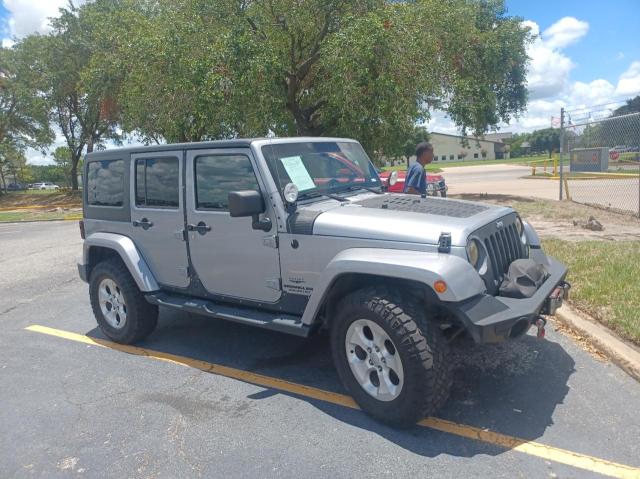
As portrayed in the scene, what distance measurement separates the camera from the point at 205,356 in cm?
486

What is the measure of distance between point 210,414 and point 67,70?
27.1 meters

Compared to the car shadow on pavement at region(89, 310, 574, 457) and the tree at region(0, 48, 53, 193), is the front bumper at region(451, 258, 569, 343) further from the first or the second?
the tree at region(0, 48, 53, 193)

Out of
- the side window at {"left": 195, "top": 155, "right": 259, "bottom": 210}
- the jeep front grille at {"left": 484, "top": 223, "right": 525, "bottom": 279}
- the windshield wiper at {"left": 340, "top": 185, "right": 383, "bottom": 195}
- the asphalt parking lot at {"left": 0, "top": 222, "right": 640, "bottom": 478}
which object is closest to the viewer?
the asphalt parking lot at {"left": 0, "top": 222, "right": 640, "bottom": 478}

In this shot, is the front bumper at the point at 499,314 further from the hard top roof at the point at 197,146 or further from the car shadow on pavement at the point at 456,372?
the hard top roof at the point at 197,146

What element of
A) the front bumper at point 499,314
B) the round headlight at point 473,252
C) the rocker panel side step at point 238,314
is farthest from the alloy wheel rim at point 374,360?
the round headlight at point 473,252

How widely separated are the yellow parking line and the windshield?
4.93 feet

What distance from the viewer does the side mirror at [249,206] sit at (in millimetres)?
3717

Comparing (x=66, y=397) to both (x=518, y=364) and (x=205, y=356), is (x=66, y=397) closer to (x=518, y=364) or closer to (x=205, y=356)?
(x=205, y=356)

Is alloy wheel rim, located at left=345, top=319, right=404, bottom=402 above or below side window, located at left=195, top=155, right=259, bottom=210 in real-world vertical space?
below

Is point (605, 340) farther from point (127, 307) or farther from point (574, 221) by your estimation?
point (574, 221)

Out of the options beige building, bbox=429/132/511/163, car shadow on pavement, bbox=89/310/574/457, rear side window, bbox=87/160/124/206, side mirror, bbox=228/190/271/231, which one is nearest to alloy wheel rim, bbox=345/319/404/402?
car shadow on pavement, bbox=89/310/574/457

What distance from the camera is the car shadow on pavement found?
11.0 feet

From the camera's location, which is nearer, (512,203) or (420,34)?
(420,34)

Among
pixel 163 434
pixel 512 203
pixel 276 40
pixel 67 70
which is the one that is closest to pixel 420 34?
pixel 276 40
